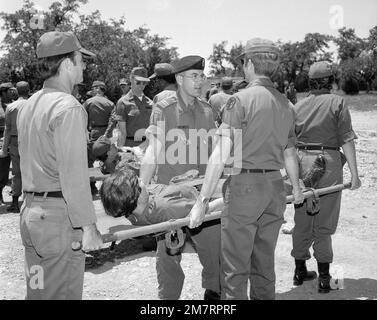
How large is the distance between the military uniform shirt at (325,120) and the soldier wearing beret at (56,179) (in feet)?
8.38

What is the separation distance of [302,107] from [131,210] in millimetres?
2237

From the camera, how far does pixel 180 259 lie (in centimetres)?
368

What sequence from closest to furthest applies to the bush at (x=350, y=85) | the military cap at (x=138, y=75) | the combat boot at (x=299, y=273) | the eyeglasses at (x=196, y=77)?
the eyeglasses at (x=196, y=77) < the combat boot at (x=299, y=273) < the military cap at (x=138, y=75) < the bush at (x=350, y=85)

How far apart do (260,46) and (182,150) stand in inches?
43.5

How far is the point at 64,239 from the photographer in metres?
2.66

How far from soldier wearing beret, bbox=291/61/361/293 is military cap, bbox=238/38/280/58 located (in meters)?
1.44

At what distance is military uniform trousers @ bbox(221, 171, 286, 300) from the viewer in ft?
10.4

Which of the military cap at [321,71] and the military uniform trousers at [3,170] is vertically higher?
the military cap at [321,71]

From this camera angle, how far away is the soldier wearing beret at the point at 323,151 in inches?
174

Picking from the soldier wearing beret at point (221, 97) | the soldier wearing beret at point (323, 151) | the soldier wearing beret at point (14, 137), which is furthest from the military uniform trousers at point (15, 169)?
the soldier wearing beret at point (323, 151)

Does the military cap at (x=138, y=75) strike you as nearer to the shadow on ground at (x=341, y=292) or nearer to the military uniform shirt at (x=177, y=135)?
the military uniform shirt at (x=177, y=135)

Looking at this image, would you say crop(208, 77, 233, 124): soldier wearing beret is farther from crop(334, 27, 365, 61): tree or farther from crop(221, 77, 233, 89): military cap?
crop(334, 27, 365, 61): tree

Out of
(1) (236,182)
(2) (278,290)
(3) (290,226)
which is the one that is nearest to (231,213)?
(1) (236,182)

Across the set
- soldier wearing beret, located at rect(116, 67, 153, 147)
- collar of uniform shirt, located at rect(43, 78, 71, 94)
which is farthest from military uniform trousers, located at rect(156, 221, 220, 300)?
soldier wearing beret, located at rect(116, 67, 153, 147)
